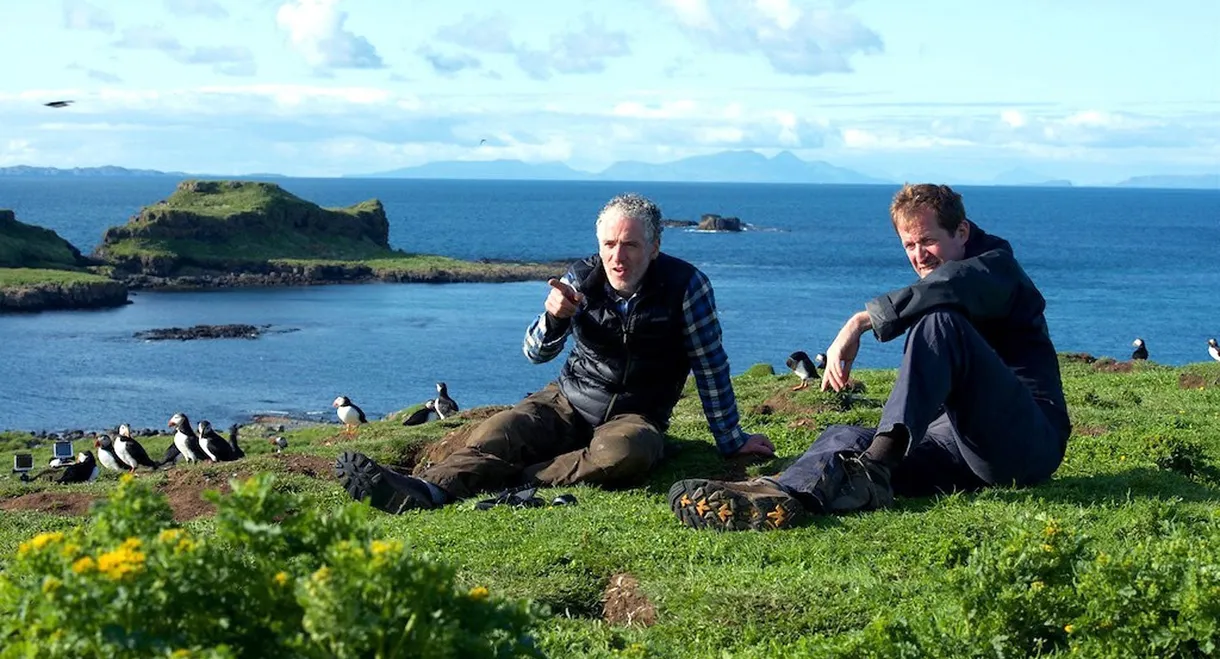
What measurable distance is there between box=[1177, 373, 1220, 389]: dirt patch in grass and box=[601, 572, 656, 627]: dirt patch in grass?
1328 cm

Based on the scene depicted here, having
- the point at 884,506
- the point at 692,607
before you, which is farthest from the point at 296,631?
the point at 884,506

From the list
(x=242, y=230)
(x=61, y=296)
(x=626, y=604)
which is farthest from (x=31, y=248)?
(x=626, y=604)

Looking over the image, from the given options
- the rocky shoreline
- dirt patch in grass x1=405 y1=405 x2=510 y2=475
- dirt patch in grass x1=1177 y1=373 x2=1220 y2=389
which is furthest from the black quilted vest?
the rocky shoreline

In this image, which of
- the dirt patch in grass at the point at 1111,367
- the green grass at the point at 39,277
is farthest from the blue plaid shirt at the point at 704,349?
the green grass at the point at 39,277

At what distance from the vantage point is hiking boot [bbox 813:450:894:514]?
29.9 feet

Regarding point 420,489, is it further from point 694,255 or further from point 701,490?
point 694,255

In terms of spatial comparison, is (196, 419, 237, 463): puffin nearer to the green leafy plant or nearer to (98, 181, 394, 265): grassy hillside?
the green leafy plant

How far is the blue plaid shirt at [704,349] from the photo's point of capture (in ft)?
35.9

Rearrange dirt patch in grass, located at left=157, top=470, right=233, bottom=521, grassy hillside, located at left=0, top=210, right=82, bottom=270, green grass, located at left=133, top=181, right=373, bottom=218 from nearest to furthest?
dirt patch in grass, located at left=157, top=470, right=233, bottom=521, grassy hillside, located at left=0, top=210, right=82, bottom=270, green grass, located at left=133, top=181, right=373, bottom=218

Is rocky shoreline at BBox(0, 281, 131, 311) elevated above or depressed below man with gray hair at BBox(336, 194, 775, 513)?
below

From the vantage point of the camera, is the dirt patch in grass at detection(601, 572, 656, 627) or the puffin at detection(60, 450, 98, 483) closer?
the dirt patch in grass at detection(601, 572, 656, 627)

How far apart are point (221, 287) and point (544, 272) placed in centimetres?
2795

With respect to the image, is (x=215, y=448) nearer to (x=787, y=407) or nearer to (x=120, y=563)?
(x=787, y=407)

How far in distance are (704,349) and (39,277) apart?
4035 inches
